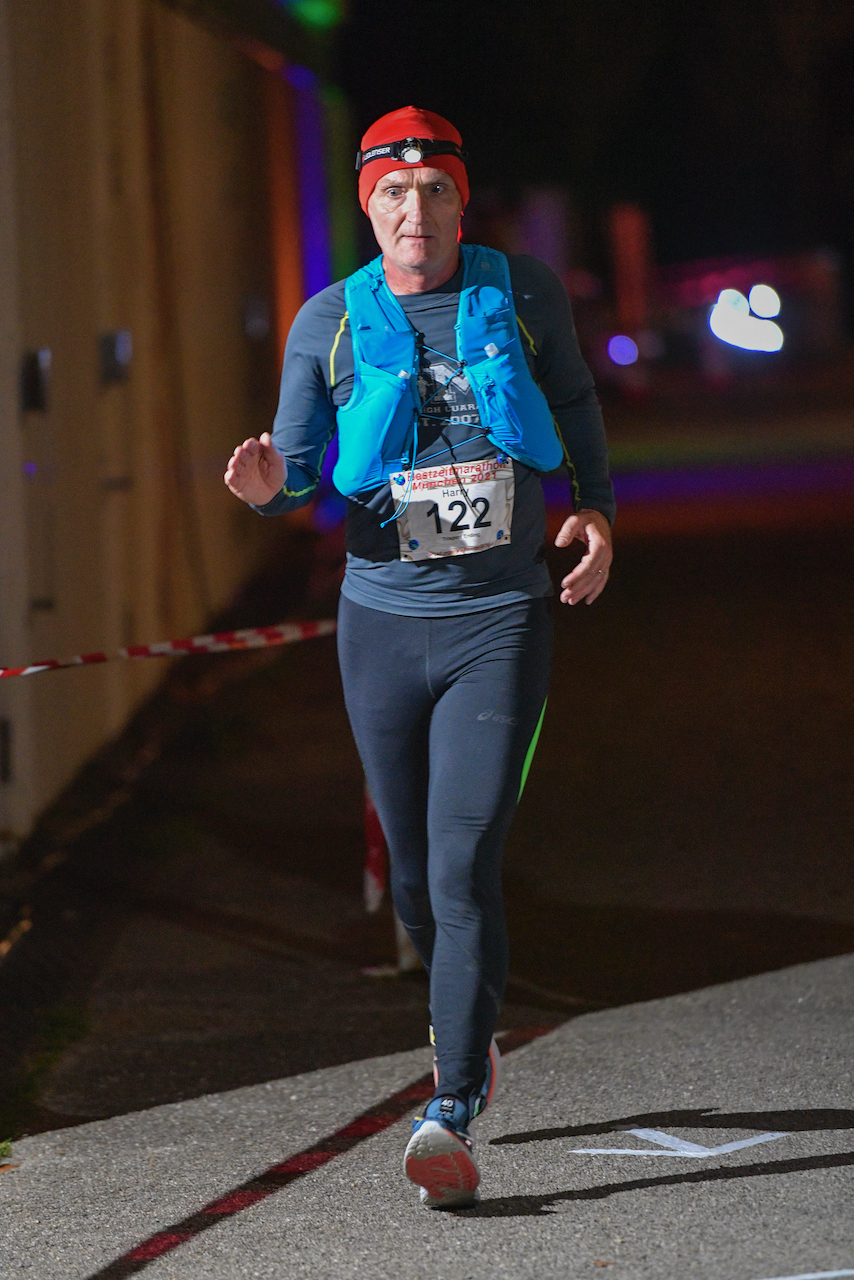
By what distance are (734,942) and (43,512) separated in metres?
3.42

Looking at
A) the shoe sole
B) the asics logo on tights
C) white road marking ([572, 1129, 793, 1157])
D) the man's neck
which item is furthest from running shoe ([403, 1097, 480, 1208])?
the man's neck

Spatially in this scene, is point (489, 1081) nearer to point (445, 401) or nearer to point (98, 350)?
point (445, 401)

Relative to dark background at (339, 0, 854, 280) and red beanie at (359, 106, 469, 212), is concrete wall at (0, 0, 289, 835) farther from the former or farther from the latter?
dark background at (339, 0, 854, 280)

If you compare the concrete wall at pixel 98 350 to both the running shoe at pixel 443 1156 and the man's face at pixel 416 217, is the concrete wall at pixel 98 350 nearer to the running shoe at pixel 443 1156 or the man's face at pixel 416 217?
the man's face at pixel 416 217

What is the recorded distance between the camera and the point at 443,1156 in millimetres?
3652

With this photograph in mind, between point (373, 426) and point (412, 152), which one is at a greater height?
point (412, 152)

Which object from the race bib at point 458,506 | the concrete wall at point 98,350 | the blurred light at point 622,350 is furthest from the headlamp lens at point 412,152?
the blurred light at point 622,350

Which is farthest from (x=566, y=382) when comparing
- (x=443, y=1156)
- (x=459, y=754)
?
(x=443, y=1156)

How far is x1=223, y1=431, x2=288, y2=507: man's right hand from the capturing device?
3.66 metres

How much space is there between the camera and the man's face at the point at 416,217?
3.85 metres

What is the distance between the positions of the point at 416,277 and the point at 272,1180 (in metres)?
2.06

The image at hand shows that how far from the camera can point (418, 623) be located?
3893 millimetres

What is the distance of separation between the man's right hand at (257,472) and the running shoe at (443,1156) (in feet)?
4.42

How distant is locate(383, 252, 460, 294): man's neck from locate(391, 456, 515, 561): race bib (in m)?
0.41
